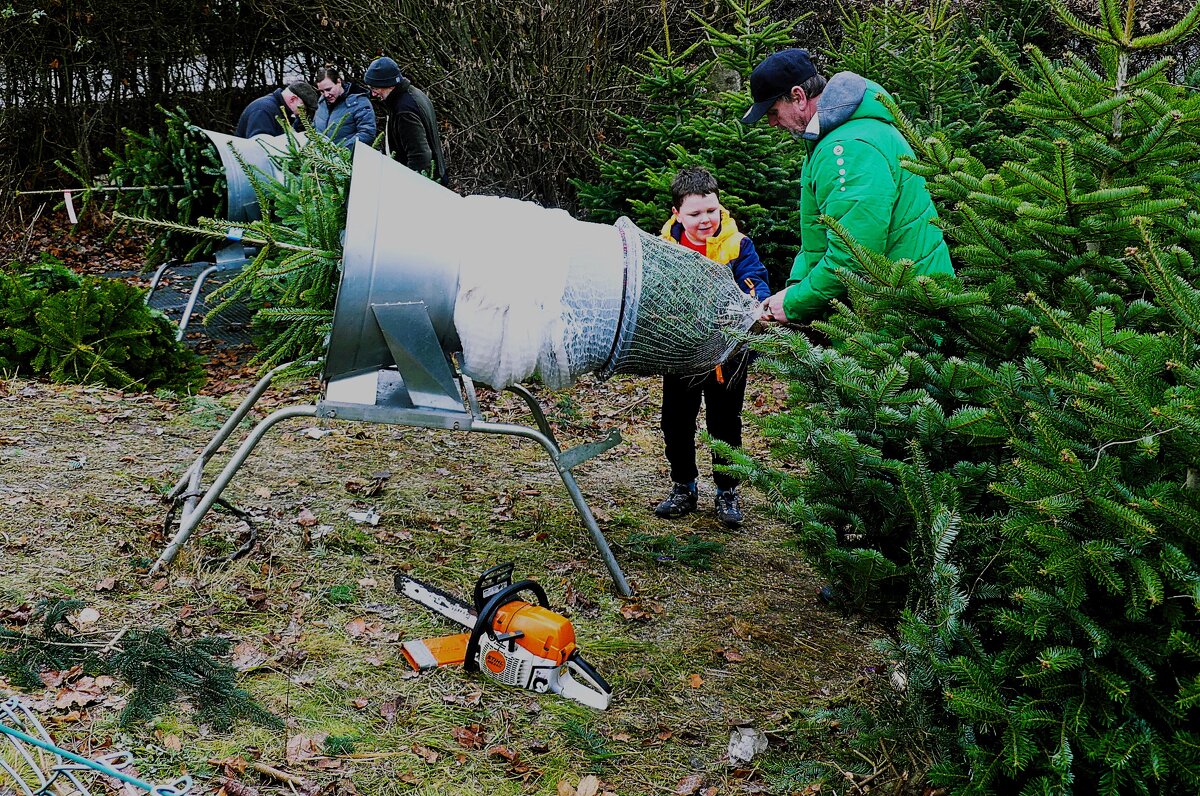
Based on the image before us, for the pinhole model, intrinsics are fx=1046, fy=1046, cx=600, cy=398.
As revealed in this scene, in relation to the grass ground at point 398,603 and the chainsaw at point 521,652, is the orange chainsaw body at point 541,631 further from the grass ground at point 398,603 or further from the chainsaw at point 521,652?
the grass ground at point 398,603

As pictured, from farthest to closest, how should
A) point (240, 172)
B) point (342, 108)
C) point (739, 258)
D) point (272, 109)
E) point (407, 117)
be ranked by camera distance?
point (272, 109) < point (342, 108) < point (407, 117) < point (240, 172) < point (739, 258)

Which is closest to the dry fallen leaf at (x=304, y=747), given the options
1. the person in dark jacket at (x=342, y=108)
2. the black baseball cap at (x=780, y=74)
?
the black baseball cap at (x=780, y=74)

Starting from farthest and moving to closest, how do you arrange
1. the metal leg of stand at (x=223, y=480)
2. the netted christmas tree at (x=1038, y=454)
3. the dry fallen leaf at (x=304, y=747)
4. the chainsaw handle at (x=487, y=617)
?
the metal leg of stand at (x=223, y=480), the chainsaw handle at (x=487, y=617), the dry fallen leaf at (x=304, y=747), the netted christmas tree at (x=1038, y=454)

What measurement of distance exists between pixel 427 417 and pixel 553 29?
20.7 feet

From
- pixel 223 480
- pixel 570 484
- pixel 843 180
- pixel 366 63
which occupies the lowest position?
pixel 223 480

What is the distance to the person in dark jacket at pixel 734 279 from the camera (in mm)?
4238

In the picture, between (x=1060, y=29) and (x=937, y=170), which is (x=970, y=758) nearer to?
(x=937, y=170)

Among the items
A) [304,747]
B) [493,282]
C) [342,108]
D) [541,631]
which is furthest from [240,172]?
[304,747]

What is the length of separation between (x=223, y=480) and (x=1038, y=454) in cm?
254

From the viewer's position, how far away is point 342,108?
7930mm

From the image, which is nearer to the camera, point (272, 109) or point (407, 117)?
point (407, 117)

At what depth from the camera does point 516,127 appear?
29.5ft

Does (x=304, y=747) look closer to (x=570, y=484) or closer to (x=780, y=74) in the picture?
(x=570, y=484)

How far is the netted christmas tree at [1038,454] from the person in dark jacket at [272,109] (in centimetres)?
634
